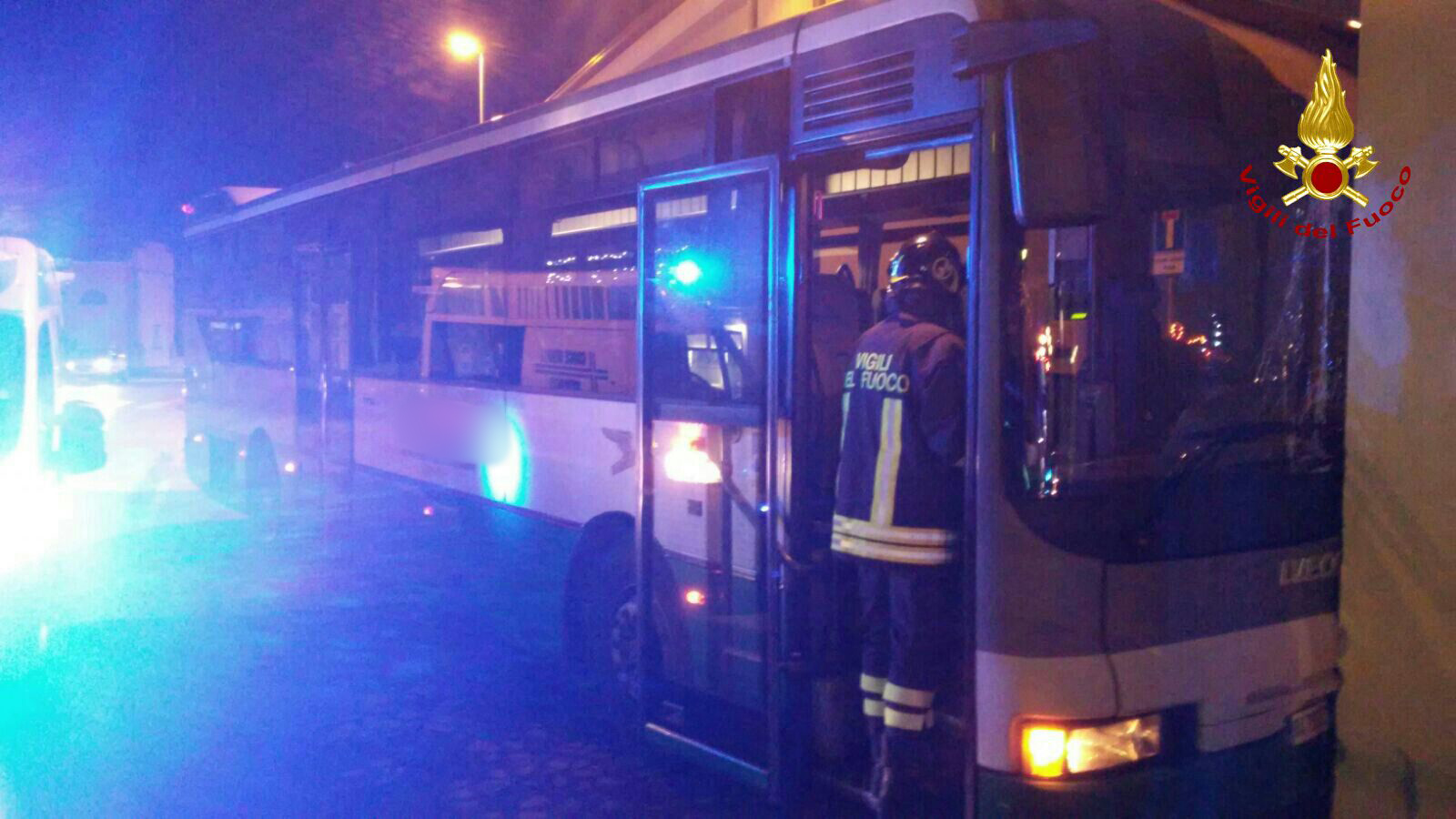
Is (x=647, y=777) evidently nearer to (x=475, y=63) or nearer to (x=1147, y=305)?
(x=1147, y=305)

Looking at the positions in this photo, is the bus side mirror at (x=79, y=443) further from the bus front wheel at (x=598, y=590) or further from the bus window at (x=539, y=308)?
the bus front wheel at (x=598, y=590)

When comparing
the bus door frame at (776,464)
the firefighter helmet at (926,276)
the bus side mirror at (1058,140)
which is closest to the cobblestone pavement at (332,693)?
the bus door frame at (776,464)

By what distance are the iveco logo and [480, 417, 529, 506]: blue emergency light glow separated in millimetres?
4277

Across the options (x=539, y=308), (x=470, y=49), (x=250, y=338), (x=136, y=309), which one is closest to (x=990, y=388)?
(x=539, y=308)

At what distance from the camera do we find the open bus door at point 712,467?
4.63 metres

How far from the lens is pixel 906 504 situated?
4.08 meters

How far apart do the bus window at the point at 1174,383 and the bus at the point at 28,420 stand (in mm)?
6062

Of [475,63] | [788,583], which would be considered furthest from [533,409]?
[475,63]

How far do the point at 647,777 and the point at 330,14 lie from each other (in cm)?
2249

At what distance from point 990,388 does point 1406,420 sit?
4.47 ft

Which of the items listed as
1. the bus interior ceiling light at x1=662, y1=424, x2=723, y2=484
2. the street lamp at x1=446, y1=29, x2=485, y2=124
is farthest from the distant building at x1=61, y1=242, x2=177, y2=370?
the bus interior ceiling light at x1=662, y1=424, x2=723, y2=484

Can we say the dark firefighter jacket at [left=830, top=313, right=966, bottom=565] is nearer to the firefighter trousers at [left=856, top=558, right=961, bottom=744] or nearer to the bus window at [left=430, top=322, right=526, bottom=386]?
the firefighter trousers at [left=856, top=558, right=961, bottom=744]

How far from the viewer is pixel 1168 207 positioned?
3867 mm

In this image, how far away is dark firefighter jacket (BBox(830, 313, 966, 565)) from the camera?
403cm
